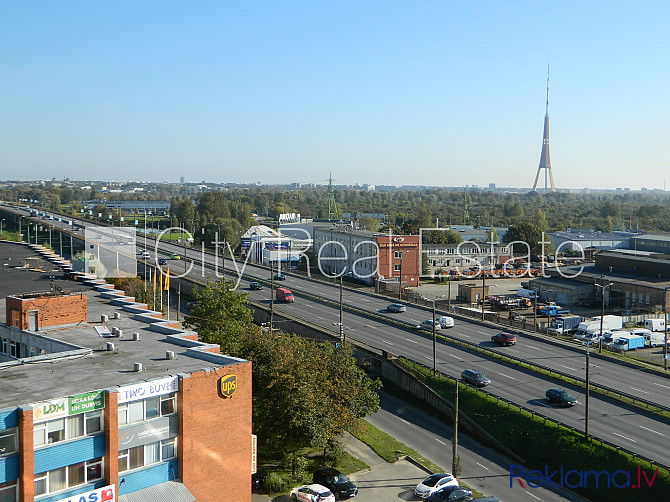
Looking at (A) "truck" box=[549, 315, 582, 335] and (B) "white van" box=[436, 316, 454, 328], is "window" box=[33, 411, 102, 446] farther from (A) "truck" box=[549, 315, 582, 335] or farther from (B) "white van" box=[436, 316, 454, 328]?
(A) "truck" box=[549, 315, 582, 335]

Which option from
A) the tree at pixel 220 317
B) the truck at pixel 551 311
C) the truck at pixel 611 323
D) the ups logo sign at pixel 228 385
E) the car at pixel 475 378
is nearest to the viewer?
the ups logo sign at pixel 228 385

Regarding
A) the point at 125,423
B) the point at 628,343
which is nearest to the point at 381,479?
the point at 125,423

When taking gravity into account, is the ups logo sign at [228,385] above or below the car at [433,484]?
above

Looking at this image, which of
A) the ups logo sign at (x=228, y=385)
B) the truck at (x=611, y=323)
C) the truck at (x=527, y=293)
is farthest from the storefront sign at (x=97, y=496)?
the truck at (x=527, y=293)

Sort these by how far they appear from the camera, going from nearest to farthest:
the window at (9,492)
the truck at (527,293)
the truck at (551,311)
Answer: the window at (9,492) → the truck at (551,311) → the truck at (527,293)

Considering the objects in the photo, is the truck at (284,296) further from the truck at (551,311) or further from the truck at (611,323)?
the truck at (611,323)

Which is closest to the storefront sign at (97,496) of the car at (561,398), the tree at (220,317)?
the tree at (220,317)

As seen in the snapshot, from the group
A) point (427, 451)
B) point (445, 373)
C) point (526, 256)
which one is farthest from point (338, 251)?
point (427, 451)

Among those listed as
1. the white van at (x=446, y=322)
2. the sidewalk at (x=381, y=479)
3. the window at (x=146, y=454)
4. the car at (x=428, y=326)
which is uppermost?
the window at (x=146, y=454)

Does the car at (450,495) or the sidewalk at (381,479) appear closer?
the car at (450,495)
